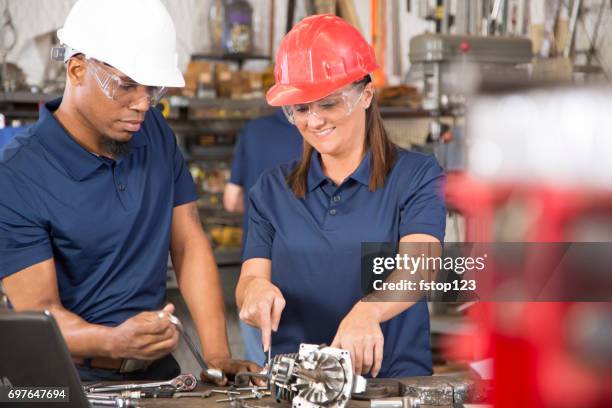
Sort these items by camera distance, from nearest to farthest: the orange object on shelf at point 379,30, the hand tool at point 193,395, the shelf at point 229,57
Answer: the hand tool at point 193,395 < the shelf at point 229,57 < the orange object on shelf at point 379,30

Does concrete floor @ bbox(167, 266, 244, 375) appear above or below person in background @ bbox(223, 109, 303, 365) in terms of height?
below

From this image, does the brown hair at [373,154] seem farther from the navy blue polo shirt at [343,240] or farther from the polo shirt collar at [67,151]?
the polo shirt collar at [67,151]

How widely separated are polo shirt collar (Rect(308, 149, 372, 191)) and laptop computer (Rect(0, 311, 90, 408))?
0.95 metres

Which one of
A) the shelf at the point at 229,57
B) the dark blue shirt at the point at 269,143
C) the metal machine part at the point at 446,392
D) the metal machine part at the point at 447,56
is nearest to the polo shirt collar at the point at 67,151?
the metal machine part at the point at 446,392

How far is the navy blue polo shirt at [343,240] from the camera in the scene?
6.78ft

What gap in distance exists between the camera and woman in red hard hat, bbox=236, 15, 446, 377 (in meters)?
2.06

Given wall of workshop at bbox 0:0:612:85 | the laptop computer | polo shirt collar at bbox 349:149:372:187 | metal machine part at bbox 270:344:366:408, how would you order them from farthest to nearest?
wall of workshop at bbox 0:0:612:85, polo shirt collar at bbox 349:149:372:187, metal machine part at bbox 270:344:366:408, the laptop computer

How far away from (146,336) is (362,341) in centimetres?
49

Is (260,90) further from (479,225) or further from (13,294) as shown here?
(479,225)

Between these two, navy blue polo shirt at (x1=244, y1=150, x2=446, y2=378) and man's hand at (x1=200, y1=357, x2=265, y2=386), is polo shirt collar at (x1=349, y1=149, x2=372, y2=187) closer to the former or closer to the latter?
navy blue polo shirt at (x1=244, y1=150, x2=446, y2=378)

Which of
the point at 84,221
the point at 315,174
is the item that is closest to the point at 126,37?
the point at 84,221

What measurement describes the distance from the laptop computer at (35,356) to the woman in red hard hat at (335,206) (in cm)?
63

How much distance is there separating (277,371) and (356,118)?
82 centimetres

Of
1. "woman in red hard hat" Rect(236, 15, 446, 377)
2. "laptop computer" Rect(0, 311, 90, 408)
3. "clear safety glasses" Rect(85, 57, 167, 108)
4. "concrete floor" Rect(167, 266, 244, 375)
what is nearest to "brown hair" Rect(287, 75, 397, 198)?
"woman in red hard hat" Rect(236, 15, 446, 377)
